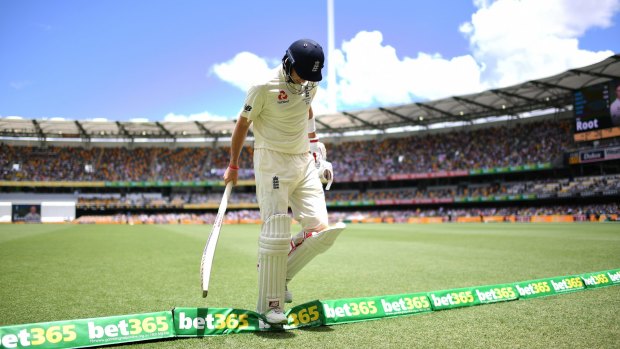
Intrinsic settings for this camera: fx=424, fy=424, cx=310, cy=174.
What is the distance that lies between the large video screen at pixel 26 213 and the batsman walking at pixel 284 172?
2261 inches

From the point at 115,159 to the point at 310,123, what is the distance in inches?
2436

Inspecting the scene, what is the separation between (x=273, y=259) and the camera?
417cm

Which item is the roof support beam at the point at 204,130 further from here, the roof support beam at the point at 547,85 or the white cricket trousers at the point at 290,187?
the white cricket trousers at the point at 290,187

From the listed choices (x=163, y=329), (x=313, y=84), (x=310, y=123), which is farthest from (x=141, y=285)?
(x=313, y=84)

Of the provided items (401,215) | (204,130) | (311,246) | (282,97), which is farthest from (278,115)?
(204,130)

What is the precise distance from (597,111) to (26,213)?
61.8 m

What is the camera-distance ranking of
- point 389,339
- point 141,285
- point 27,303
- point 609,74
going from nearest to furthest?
point 389,339
point 27,303
point 141,285
point 609,74

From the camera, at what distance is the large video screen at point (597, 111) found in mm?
34156

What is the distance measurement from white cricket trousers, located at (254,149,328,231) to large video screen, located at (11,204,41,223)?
57.8 m

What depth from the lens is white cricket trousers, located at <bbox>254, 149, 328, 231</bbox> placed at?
13.9 feet

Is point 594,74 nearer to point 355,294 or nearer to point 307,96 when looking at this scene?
point 355,294

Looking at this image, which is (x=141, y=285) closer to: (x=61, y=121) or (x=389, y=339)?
(x=389, y=339)

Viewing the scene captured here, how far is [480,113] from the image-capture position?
4744cm

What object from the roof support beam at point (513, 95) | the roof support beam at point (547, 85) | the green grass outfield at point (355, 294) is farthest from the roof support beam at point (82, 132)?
the roof support beam at point (547, 85)
